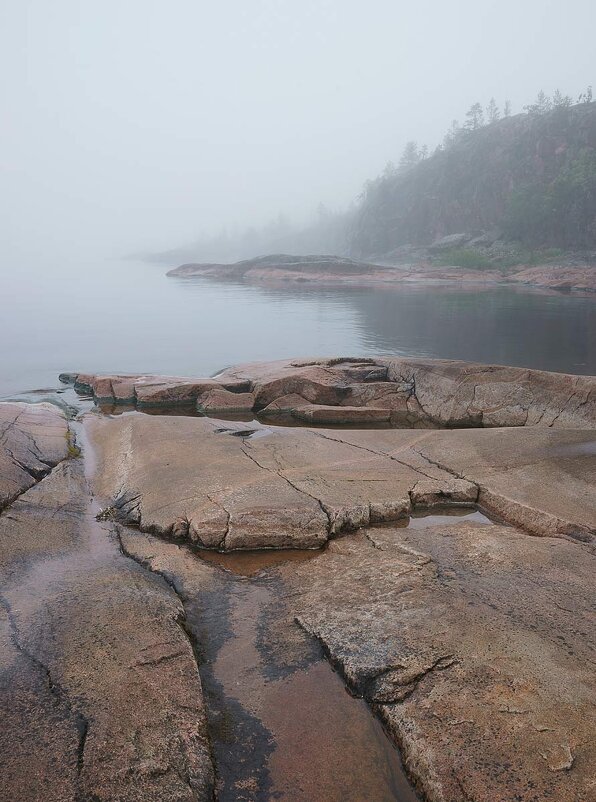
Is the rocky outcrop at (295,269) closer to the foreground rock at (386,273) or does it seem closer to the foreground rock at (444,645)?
the foreground rock at (386,273)

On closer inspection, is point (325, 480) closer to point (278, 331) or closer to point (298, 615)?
point (298, 615)

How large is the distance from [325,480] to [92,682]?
10.8 feet

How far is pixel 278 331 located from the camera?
24.3 m

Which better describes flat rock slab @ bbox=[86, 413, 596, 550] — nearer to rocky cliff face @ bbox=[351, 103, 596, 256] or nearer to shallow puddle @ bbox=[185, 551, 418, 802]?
shallow puddle @ bbox=[185, 551, 418, 802]

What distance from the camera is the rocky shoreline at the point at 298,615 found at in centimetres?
271

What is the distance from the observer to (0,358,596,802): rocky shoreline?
8.90 ft

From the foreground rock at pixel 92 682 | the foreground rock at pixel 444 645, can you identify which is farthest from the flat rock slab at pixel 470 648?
the foreground rock at pixel 92 682

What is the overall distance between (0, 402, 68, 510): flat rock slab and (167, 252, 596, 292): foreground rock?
129ft

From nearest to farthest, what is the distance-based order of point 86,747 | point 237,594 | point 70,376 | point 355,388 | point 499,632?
point 86,747 < point 499,632 < point 237,594 < point 355,388 < point 70,376

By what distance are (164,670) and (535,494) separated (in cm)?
404

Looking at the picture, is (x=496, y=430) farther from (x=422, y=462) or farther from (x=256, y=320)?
(x=256, y=320)

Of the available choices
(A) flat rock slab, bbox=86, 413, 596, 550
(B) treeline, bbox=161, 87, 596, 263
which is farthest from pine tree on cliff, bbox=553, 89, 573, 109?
(A) flat rock slab, bbox=86, 413, 596, 550

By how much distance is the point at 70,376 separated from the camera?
1447 cm

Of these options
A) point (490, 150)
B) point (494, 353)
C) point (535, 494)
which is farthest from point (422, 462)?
point (490, 150)
